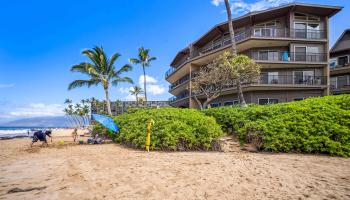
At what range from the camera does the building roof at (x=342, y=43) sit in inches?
1110

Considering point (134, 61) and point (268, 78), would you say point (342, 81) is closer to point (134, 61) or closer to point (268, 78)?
point (268, 78)

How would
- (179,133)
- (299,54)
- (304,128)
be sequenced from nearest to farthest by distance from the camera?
(304,128) → (179,133) → (299,54)

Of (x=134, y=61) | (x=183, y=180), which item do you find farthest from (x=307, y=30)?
(x=183, y=180)

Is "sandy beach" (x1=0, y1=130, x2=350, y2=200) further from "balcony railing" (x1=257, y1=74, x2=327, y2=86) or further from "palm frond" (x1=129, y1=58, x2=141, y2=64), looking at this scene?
"palm frond" (x1=129, y1=58, x2=141, y2=64)

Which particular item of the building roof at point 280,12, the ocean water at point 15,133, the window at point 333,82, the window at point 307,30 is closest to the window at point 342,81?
the window at point 333,82

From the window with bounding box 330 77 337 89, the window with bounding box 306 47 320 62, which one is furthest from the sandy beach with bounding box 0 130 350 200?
the window with bounding box 330 77 337 89

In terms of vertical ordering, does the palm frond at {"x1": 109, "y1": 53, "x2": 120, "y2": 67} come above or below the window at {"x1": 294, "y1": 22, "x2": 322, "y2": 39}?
below

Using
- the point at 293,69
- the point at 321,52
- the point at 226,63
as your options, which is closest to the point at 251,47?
the point at 293,69

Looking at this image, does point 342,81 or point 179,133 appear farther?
point 342,81

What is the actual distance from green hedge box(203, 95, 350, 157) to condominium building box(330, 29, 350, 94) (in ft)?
69.9

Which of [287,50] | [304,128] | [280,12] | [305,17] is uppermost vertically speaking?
[280,12]

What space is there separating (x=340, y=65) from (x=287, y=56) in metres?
9.83

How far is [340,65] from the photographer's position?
27578mm

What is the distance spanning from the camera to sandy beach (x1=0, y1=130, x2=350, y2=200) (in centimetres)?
391
